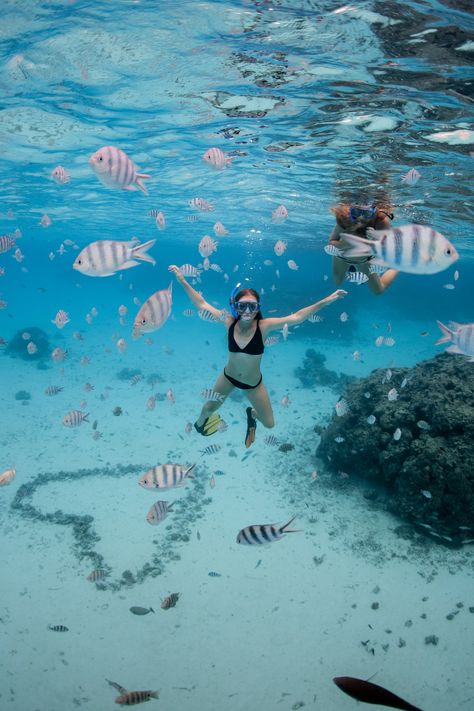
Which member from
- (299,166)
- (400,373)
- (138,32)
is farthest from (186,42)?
(400,373)

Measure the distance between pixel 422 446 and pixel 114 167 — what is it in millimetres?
8724

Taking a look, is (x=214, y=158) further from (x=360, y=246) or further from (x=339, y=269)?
(x=360, y=246)

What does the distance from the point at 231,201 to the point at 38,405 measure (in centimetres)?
1741

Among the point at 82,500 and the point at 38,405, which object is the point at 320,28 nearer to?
the point at 82,500

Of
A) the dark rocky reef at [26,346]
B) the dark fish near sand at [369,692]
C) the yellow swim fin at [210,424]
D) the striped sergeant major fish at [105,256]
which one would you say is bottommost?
the dark rocky reef at [26,346]

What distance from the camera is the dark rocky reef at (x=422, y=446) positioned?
29.0ft

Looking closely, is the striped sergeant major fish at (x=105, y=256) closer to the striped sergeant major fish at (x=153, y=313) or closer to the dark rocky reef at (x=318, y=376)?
the striped sergeant major fish at (x=153, y=313)

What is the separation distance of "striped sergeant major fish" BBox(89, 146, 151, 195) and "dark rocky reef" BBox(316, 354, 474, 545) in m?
8.25

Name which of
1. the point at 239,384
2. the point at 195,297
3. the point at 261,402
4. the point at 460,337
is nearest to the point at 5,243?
the point at 195,297

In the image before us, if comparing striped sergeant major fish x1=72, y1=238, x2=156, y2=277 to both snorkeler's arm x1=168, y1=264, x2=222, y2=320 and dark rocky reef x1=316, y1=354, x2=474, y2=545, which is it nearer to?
snorkeler's arm x1=168, y1=264, x2=222, y2=320

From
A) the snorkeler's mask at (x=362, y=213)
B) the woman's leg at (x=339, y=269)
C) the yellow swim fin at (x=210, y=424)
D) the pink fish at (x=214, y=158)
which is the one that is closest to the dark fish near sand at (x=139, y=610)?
the yellow swim fin at (x=210, y=424)

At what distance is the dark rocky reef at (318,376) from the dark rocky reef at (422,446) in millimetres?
9253

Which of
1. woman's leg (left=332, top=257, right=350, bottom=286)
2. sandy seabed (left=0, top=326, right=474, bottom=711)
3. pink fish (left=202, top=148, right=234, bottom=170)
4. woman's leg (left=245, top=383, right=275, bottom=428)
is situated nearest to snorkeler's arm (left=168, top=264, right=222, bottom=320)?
woman's leg (left=245, top=383, right=275, bottom=428)

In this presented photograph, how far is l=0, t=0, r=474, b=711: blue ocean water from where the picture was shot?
21.6 feet
